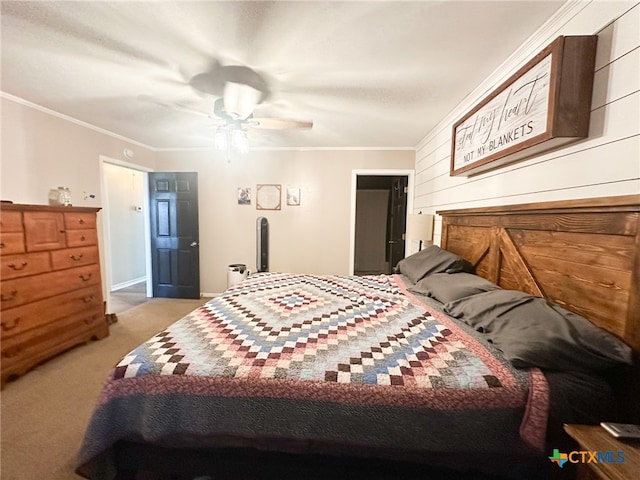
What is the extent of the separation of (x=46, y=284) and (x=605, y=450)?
365 centimetres

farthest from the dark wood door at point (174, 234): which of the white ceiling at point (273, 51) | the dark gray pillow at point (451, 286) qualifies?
A: the dark gray pillow at point (451, 286)

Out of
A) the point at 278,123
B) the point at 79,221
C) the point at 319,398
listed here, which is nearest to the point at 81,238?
the point at 79,221

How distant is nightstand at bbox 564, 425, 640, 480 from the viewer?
0.68 meters

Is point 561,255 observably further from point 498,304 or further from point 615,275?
point 498,304

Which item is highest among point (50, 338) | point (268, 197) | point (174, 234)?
point (268, 197)

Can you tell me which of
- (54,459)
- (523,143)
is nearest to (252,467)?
(54,459)

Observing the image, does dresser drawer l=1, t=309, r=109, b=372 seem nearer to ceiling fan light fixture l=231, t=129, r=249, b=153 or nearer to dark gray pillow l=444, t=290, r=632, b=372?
ceiling fan light fixture l=231, t=129, r=249, b=153

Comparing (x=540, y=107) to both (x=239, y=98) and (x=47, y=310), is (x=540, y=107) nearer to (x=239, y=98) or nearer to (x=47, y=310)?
(x=239, y=98)

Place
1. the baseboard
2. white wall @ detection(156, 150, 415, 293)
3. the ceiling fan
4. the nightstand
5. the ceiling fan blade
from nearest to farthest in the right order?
the nightstand, the ceiling fan, the ceiling fan blade, white wall @ detection(156, 150, 415, 293), the baseboard

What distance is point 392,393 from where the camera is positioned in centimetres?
94

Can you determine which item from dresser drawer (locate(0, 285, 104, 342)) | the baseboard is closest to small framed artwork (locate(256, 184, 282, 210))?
dresser drawer (locate(0, 285, 104, 342))

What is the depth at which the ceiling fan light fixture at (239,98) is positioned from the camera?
1884 millimetres

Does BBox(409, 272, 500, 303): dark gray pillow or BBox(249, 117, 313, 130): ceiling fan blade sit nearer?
BBox(409, 272, 500, 303): dark gray pillow

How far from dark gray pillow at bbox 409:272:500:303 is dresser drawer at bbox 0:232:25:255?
3228mm
